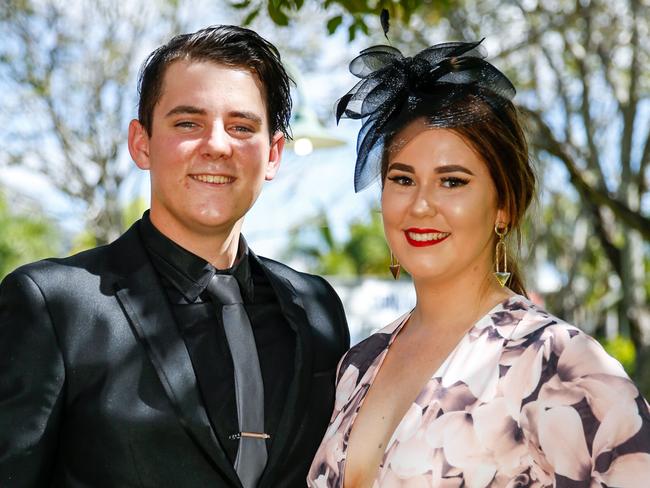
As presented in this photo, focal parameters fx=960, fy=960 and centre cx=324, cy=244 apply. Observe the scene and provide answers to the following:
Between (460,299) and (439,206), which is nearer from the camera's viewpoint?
(439,206)

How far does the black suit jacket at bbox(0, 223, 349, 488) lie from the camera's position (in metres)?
2.72

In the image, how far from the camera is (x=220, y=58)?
129 inches

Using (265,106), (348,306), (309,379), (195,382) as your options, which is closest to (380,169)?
(265,106)

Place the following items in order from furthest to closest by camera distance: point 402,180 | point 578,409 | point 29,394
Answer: point 402,180
point 29,394
point 578,409

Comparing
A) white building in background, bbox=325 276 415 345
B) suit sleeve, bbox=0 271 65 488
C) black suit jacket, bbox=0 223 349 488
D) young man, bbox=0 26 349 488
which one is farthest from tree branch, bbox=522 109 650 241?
suit sleeve, bbox=0 271 65 488

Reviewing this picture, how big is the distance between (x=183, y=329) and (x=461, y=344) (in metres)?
0.88

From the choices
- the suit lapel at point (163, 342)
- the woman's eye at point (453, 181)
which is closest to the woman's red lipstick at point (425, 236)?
the woman's eye at point (453, 181)

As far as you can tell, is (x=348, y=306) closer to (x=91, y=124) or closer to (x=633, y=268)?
(x=633, y=268)

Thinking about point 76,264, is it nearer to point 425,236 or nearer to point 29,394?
point 29,394

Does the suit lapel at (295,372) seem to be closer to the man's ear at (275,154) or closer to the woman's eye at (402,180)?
the man's ear at (275,154)

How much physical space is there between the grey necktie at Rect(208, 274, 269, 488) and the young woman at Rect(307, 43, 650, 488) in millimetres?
254

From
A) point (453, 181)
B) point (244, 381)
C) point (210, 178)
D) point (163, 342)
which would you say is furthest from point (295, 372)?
point (453, 181)

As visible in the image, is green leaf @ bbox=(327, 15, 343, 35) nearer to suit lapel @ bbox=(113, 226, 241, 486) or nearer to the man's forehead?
the man's forehead

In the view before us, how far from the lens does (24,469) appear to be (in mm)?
2705
